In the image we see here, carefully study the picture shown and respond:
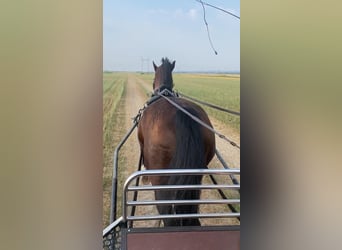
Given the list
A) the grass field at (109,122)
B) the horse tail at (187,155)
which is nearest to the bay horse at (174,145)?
the horse tail at (187,155)

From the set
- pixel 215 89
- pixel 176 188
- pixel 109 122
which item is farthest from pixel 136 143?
pixel 215 89

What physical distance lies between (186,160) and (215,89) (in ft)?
1.12

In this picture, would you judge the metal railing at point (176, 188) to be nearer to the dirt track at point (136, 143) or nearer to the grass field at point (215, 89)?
the dirt track at point (136, 143)

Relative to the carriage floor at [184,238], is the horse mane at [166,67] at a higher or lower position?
higher

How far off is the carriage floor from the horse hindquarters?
1.8 inches

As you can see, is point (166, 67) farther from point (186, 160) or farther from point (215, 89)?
point (186, 160)

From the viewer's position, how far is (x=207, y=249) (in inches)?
54.9

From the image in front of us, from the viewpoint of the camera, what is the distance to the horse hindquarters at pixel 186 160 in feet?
4.45

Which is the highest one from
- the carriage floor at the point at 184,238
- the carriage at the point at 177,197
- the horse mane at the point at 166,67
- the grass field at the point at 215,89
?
the horse mane at the point at 166,67

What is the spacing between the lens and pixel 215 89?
1.37 m

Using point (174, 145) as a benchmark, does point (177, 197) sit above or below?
below
